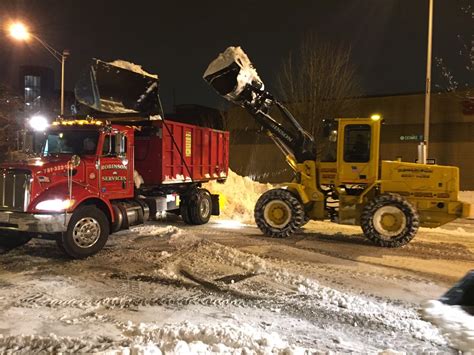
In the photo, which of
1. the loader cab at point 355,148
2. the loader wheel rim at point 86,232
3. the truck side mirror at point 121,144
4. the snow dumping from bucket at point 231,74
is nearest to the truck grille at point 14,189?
the loader wheel rim at point 86,232

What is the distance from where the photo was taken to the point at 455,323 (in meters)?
5.38

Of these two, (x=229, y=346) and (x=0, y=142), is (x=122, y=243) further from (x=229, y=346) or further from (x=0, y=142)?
(x=0, y=142)

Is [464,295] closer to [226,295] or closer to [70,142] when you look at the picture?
[226,295]

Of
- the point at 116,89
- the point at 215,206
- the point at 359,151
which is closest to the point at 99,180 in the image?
the point at 116,89

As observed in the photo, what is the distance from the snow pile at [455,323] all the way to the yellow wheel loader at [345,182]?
181 inches

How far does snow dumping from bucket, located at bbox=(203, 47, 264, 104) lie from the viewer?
37.6 ft

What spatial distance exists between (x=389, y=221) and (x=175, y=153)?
19.4 feet

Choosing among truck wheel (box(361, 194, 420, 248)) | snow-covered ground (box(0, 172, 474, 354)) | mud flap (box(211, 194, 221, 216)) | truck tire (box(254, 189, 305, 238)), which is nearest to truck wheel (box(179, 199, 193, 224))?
mud flap (box(211, 194, 221, 216))

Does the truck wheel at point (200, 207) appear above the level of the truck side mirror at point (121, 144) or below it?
below

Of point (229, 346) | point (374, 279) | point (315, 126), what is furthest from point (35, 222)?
point (315, 126)

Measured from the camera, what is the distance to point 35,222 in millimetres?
8656

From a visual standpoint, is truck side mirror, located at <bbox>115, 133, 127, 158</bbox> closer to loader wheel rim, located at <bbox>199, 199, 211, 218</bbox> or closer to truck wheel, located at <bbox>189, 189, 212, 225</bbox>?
truck wheel, located at <bbox>189, 189, 212, 225</bbox>

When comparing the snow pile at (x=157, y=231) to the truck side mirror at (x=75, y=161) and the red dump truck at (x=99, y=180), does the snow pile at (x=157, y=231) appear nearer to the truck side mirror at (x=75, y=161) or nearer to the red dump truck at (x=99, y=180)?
the red dump truck at (x=99, y=180)

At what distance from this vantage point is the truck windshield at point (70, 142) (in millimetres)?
10117
